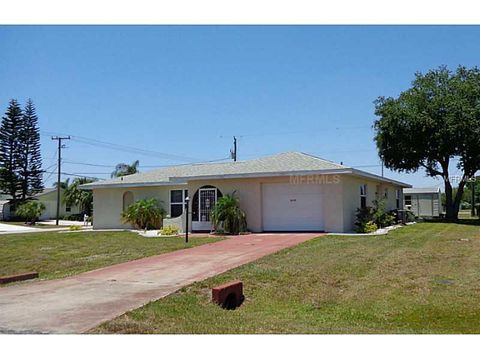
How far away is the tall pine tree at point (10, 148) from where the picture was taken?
148 ft

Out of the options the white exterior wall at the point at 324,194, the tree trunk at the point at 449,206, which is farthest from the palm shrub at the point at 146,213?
the tree trunk at the point at 449,206

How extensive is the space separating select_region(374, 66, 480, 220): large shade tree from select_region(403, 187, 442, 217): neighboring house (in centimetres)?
1125

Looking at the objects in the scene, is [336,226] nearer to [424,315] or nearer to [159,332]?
[424,315]

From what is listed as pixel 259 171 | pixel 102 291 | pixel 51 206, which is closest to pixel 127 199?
pixel 259 171

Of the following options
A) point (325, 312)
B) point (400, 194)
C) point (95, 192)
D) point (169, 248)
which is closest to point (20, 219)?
point (95, 192)

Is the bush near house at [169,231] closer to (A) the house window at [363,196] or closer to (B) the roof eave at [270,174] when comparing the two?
(B) the roof eave at [270,174]

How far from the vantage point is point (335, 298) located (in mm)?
8117

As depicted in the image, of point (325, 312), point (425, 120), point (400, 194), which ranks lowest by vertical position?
point (325, 312)

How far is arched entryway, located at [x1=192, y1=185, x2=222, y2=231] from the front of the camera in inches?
842

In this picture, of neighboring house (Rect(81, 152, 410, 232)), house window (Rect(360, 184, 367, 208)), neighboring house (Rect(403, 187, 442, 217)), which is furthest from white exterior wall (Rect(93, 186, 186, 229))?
neighboring house (Rect(403, 187, 442, 217))

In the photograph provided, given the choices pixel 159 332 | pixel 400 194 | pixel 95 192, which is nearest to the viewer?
pixel 159 332

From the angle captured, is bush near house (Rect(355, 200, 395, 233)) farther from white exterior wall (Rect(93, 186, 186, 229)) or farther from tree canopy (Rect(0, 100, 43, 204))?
tree canopy (Rect(0, 100, 43, 204))

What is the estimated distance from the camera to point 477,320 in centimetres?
655
